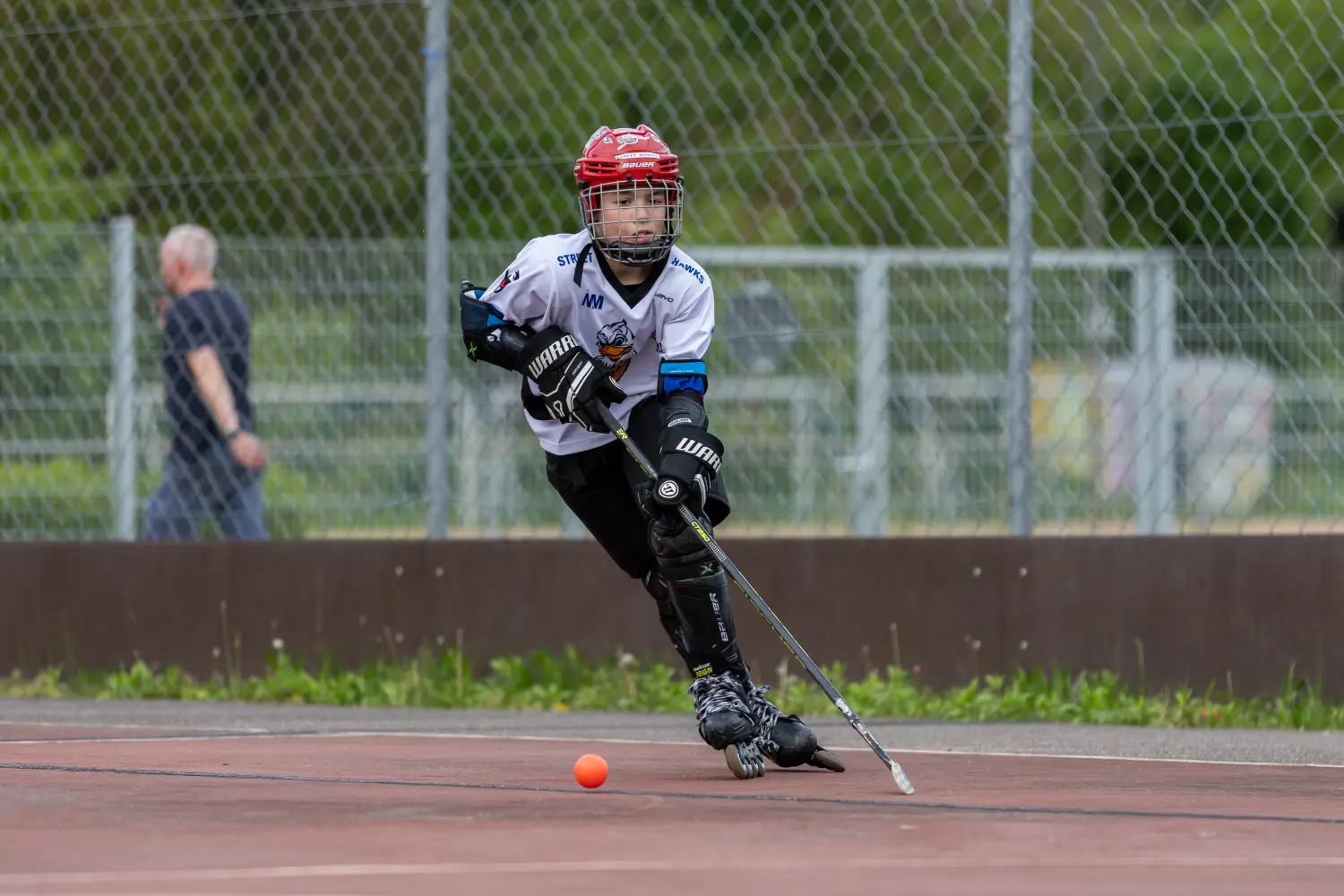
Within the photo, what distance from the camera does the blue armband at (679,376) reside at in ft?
19.9

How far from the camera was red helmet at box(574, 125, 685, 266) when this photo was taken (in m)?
5.98

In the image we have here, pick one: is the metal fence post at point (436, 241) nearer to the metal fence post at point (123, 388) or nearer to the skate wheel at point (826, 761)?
the metal fence post at point (123, 388)

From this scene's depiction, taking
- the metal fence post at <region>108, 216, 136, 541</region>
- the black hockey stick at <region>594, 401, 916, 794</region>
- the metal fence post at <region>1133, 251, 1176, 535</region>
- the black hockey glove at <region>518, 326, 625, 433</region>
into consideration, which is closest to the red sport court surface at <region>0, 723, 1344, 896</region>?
the black hockey stick at <region>594, 401, 916, 794</region>

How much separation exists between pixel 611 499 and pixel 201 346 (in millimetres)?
3466

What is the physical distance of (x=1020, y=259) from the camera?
8.45 meters

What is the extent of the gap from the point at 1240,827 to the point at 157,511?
5.77 m

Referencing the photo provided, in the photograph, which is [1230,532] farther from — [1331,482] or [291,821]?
[291,821]

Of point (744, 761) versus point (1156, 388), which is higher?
point (1156, 388)

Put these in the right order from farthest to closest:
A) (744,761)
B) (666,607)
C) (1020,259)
→ (1020,259) < (666,607) < (744,761)

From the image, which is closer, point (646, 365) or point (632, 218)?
point (632, 218)

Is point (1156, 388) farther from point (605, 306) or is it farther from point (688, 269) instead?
point (605, 306)

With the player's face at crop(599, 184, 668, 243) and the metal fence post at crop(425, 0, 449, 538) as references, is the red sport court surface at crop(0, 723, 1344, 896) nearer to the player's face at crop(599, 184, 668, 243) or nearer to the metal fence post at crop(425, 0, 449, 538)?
the player's face at crop(599, 184, 668, 243)

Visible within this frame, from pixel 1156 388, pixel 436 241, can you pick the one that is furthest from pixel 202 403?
pixel 1156 388

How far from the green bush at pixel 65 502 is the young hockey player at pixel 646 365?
3.73 meters
